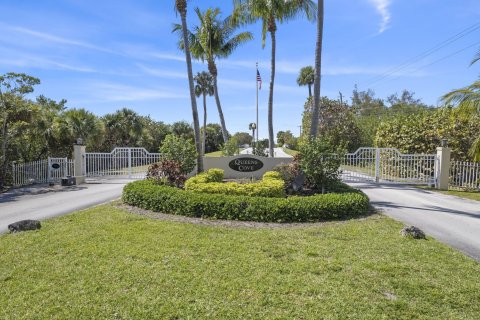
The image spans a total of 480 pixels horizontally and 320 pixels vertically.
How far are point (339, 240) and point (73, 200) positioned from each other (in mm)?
8563

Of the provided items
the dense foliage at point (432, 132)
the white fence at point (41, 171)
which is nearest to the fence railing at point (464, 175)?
the dense foliage at point (432, 132)

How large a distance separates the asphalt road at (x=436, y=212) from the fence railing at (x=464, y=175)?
2085mm

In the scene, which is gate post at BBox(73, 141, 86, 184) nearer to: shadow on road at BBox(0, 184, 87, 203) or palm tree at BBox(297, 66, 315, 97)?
shadow on road at BBox(0, 184, 87, 203)

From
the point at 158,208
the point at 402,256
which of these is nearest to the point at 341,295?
the point at 402,256

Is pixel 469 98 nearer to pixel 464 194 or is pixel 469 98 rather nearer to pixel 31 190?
pixel 464 194

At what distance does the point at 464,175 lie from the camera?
13.1 m

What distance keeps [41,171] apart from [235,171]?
894 cm

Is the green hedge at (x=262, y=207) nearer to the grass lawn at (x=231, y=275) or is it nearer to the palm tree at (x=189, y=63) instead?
the grass lawn at (x=231, y=275)

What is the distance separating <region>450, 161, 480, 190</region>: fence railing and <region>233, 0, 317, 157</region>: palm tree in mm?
8275

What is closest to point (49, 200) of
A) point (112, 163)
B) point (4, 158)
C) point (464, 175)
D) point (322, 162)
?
point (4, 158)

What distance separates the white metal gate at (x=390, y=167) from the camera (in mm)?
13859

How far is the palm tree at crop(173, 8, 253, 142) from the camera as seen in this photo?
720 inches

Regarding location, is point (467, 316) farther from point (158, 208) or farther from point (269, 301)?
point (158, 208)

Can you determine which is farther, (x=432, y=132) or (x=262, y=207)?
(x=432, y=132)
